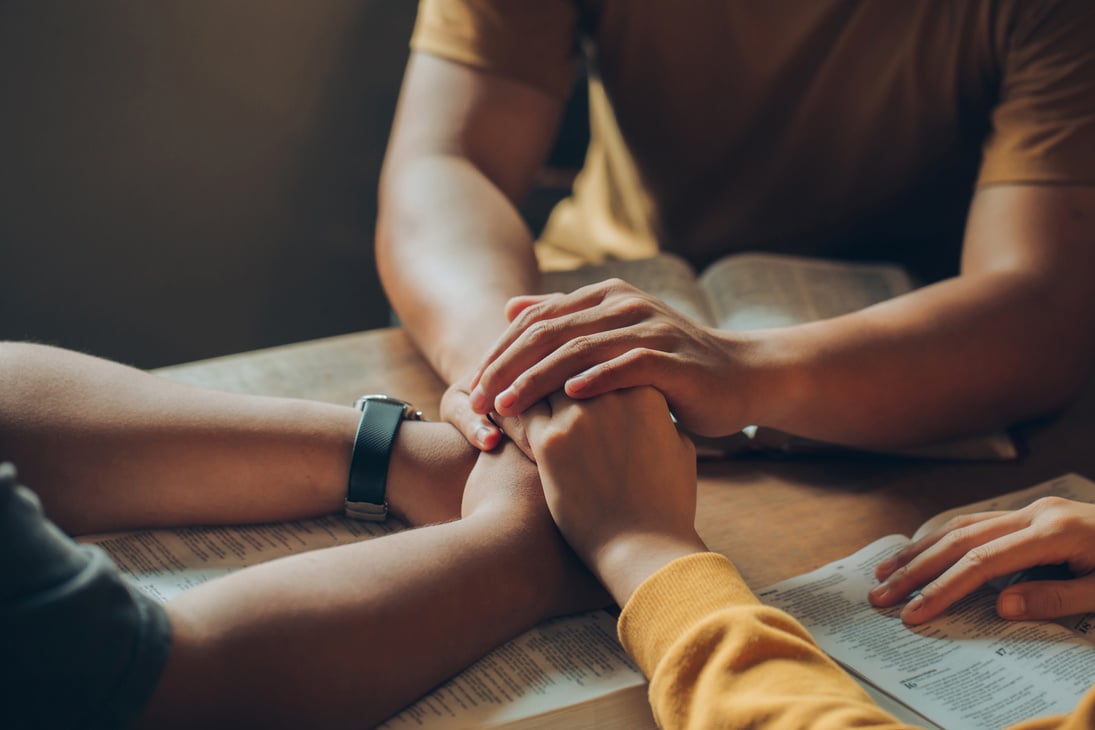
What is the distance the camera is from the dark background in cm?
137

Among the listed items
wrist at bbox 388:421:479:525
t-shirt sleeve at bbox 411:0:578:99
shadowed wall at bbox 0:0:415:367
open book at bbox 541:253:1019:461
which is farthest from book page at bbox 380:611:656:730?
shadowed wall at bbox 0:0:415:367

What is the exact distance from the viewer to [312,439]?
80 centimetres

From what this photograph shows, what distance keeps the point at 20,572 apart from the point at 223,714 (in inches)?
5.5

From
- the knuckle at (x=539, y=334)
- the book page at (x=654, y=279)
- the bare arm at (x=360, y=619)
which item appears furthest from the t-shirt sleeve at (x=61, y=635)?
the book page at (x=654, y=279)

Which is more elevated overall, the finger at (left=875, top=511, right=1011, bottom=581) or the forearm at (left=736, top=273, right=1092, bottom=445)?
the forearm at (left=736, top=273, right=1092, bottom=445)

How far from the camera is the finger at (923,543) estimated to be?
0.77m

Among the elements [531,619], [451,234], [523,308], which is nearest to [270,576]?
[531,619]

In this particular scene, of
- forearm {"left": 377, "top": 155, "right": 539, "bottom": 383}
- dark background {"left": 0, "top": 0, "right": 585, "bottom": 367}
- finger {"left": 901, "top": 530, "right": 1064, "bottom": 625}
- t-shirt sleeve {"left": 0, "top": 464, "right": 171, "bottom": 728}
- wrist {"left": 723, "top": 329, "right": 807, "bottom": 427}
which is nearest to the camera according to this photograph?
t-shirt sleeve {"left": 0, "top": 464, "right": 171, "bottom": 728}

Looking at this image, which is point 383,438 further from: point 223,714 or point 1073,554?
point 1073,554

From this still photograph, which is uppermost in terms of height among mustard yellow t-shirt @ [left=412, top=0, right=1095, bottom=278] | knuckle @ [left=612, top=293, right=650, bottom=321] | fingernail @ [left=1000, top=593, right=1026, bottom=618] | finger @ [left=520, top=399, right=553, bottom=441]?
mustard yellow t-shirt @ [left=412, top=0, right=1095, bottom=278]

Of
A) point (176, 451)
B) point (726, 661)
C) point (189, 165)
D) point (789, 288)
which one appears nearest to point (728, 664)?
point (726, 661)

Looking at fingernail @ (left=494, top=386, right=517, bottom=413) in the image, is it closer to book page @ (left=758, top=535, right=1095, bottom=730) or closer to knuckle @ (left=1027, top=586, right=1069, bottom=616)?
book page @ (left=758, top=535, right=1095, bottom=730)

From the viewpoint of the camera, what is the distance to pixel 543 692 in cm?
65

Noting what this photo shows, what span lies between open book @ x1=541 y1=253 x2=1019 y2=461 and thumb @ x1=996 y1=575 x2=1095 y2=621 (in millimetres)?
286
